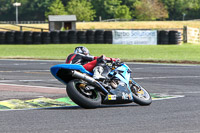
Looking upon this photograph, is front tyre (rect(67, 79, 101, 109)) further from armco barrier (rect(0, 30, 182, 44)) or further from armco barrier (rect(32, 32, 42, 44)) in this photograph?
armco barrier (rect(32, 32, 42, 44))

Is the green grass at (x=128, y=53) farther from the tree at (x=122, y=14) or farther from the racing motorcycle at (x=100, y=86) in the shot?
Answer: the tree at (x=122, y=14)

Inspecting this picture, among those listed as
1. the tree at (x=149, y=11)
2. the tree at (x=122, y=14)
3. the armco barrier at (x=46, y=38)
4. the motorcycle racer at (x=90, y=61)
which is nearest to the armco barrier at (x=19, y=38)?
the armco barrier at (x=46, y=38)

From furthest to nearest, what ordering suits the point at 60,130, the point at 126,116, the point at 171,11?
the point at 171,11
the point at 126,116
the point at 60,130

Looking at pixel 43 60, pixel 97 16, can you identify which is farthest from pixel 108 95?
pixel 97 16

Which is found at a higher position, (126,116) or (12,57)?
(126,116)

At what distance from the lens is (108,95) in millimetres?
9000

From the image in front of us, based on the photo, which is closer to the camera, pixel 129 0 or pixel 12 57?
pixel 12 57

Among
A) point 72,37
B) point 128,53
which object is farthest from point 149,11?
point 128,53

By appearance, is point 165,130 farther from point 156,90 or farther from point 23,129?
point 156,90

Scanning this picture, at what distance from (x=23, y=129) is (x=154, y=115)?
241 cm

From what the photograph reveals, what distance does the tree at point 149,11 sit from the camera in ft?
386

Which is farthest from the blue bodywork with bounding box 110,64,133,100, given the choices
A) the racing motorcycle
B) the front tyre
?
the front tyre

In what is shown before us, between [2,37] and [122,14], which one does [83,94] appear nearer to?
[2,37]

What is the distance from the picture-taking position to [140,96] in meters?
9.49
